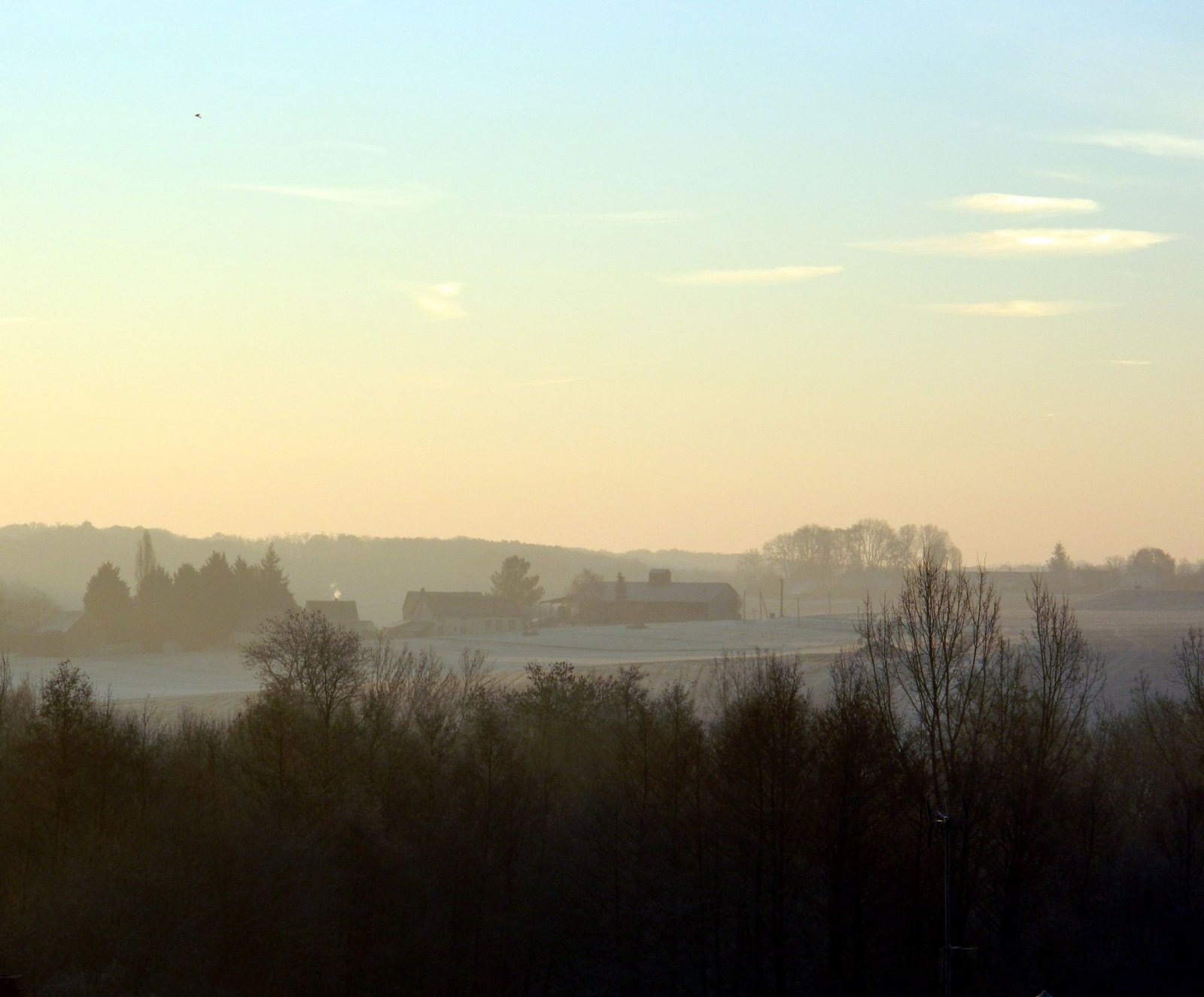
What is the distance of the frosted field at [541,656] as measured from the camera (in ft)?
292

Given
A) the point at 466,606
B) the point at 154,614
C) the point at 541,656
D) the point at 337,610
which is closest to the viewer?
the point at 541,656

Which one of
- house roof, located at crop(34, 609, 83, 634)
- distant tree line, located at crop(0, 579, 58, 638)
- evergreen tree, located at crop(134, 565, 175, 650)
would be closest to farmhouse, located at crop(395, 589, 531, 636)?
evergreen tree, located at crop(134, 565, 175, 650)

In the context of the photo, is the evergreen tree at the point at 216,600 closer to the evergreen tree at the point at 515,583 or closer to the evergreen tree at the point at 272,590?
the evergreen tree at the point at 272,590

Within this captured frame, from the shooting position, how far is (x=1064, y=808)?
40.7 metres

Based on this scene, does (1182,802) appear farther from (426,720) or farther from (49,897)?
(49,897)

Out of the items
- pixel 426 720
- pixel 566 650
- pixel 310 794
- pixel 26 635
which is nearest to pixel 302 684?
pixel 426 720

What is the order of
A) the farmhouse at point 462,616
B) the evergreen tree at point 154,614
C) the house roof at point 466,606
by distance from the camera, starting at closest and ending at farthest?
the evergreen tree at point 154,614, the farmhouse at point 462,616, the house roof at point 466,606

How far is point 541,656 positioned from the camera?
11088 cm

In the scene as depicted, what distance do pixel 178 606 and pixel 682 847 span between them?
86.7 m

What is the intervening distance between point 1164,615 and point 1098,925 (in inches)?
4351

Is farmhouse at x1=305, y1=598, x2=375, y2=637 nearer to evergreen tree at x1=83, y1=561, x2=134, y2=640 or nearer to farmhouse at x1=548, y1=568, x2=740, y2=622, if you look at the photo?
evergreen tree at x1=83, y1=561, x2=134, y2=640

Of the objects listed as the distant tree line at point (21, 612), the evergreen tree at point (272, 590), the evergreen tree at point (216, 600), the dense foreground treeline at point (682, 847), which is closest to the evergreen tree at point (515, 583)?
the evergreen tree at point (272, 590)

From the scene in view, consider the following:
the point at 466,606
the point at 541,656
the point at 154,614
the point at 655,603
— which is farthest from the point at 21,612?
the point at 655,603

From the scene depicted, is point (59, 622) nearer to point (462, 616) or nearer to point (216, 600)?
point (216, 600)
